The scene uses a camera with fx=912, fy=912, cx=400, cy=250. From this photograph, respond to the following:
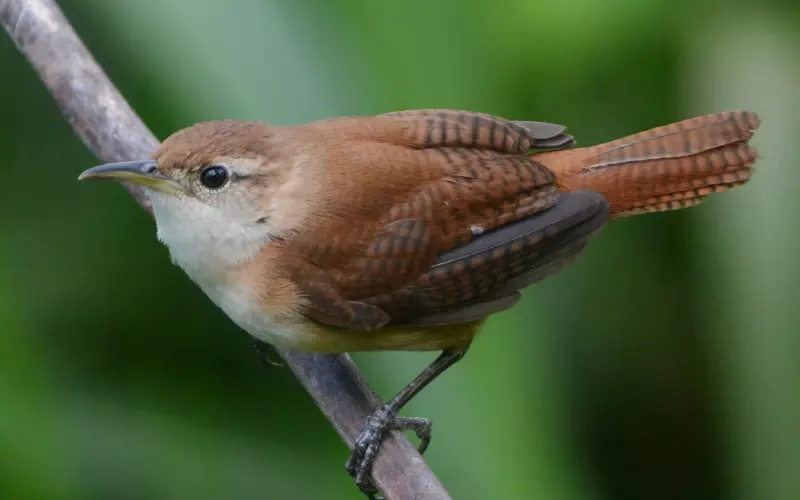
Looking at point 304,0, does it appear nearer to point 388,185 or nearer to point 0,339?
point 388,185

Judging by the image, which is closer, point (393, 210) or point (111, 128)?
point (393, 210)

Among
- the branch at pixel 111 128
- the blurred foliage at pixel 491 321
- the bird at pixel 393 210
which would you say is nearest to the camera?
the bird at pixel 393 210

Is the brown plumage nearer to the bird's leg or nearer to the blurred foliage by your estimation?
the bird's leg

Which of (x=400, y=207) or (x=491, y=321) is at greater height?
(x=400, y=207)

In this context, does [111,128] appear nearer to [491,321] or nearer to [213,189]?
[213,189]

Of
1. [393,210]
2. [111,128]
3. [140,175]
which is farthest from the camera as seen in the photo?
[111,128]

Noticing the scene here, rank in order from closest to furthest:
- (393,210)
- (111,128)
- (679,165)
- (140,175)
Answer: (140,175) < (393,210) < (679,165) < (111,128)

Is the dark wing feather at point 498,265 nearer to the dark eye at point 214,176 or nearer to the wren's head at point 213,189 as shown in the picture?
the wren's head at point 213,189

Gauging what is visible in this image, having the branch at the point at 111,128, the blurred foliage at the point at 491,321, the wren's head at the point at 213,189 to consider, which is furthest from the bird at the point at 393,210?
the blurred foliage at the point at 491,321

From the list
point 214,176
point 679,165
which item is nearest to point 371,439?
point 214,176
